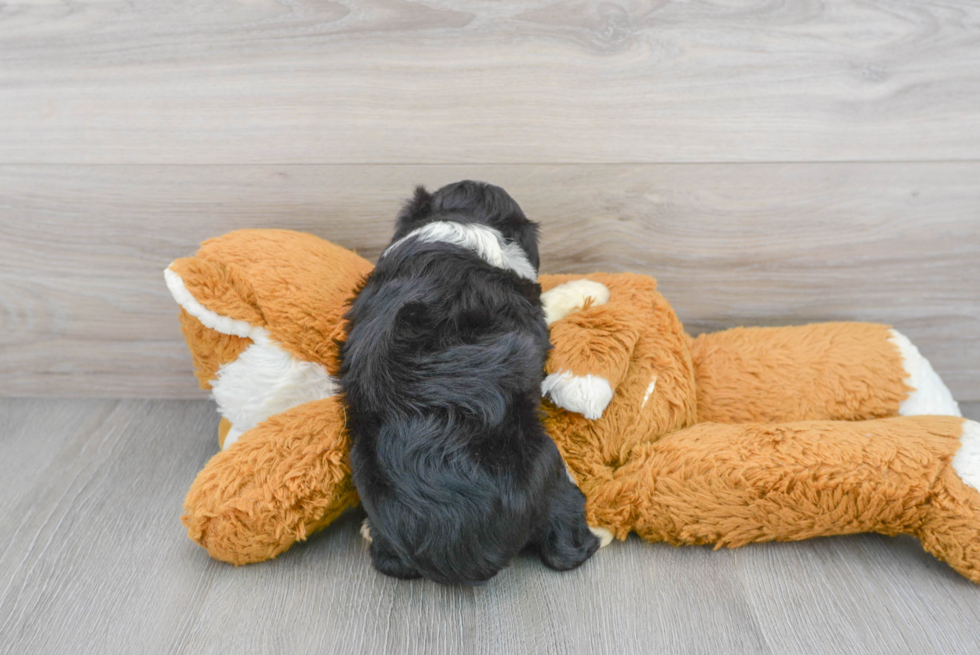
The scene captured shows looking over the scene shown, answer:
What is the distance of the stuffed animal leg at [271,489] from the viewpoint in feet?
2.67

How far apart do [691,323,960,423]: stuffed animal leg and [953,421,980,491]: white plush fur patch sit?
0.13 meters

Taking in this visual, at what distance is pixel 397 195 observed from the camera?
1087 millimetres

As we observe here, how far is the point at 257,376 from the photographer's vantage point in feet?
3.02

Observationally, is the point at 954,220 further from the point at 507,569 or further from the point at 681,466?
the point at 507,569

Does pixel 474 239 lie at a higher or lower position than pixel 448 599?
higher

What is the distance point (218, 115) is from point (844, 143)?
0.97 metres

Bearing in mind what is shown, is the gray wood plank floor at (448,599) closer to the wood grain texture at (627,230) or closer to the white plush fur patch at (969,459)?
the white plush fur patch at (969,459)

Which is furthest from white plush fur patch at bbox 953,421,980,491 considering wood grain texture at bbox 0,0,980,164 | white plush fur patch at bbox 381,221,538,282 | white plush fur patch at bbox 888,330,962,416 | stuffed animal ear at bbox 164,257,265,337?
stuffed animal ear at bbox 164,257,265,337

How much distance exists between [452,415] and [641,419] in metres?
0.29

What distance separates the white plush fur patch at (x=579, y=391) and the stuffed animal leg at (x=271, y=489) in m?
0.27

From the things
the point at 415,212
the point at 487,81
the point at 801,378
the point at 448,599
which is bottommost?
the point at 448,599

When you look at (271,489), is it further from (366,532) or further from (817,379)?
(817,379)

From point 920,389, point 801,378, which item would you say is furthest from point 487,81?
point 920,389

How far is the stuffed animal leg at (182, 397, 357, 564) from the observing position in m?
0.81
